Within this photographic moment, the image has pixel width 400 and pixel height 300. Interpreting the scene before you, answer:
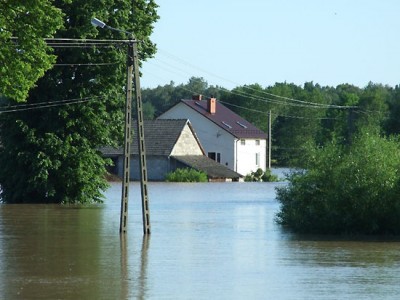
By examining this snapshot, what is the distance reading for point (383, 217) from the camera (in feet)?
113

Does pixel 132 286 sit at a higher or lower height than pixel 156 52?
lower

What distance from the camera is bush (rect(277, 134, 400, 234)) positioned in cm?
3372

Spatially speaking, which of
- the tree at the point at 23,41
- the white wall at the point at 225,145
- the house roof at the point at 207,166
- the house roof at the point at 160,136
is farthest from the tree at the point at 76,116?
the white wall at the point at 225,145

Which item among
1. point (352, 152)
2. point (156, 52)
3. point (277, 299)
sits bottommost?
point (277, 299)

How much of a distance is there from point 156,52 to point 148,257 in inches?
1033

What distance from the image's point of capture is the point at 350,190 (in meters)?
33.7

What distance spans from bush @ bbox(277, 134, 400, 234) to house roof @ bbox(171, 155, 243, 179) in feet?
178

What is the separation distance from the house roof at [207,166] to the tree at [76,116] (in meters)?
37.3

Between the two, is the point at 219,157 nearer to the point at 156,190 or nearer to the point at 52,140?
the point at 156,190

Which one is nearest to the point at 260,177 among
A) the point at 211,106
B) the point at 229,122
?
the point at 229,122

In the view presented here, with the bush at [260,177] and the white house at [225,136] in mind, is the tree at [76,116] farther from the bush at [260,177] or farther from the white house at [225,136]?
the white house at [225,136]

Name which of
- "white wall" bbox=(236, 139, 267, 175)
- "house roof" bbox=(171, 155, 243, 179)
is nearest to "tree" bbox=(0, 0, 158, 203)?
"house roof" bbox=(171, 155, 243, 179)

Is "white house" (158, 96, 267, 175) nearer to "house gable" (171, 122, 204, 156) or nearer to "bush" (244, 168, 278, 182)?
"bush" (244, 168, 278, 182)

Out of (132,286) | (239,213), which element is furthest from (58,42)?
(132,286)
